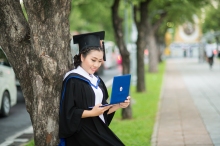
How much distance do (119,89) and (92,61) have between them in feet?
1.19

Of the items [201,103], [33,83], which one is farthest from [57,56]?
[201,103]

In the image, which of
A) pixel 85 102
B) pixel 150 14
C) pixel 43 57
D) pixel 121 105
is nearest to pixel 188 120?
pixel 43 57

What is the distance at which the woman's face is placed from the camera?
4.99 meters

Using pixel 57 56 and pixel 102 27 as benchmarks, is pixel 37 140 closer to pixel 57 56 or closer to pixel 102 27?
pixel 57 56

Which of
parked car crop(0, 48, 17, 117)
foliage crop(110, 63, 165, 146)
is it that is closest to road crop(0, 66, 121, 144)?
parked car crop(0, 48, 17, 117)

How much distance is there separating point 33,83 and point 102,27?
60151 mm

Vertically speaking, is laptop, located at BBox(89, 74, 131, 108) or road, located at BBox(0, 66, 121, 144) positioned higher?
laptop, located at BBox(89, 74, 131, 108)

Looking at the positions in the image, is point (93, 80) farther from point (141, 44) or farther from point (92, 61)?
point (141, 44)

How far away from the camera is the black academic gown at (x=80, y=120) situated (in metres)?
4.88

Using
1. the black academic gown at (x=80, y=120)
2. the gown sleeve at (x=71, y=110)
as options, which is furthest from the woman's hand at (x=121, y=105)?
the gown sleeve at (x=71, y=110)

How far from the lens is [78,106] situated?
491 centimetres

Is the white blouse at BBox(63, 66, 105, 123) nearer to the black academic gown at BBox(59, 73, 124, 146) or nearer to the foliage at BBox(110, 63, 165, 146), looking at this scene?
the black academic gown at BBox(59, 73, 124, 146)

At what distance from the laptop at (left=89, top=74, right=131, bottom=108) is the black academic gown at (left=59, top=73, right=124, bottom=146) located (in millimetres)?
206

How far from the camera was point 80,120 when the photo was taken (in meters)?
4.89
